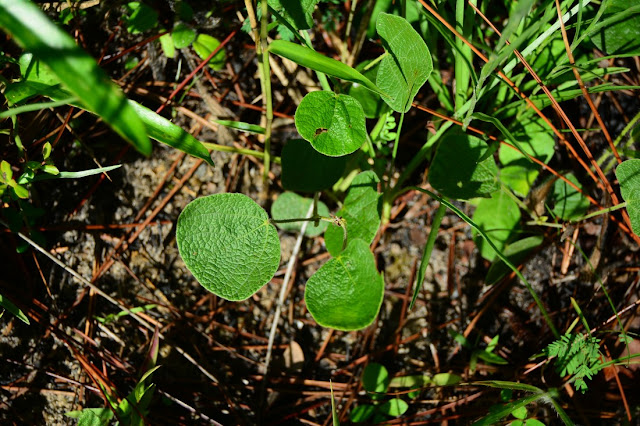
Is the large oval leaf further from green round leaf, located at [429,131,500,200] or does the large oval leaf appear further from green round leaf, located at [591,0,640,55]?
green round leaf, located at [591,0,640,55]

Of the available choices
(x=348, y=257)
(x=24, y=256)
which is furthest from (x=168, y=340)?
(x=348, y=257)

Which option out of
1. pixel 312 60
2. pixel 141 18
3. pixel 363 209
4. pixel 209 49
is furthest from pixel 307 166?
pixel 141 18

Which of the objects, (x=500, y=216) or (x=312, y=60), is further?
(x=500, y=216)

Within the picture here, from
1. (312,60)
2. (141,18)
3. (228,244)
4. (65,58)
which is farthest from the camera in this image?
(141,18)

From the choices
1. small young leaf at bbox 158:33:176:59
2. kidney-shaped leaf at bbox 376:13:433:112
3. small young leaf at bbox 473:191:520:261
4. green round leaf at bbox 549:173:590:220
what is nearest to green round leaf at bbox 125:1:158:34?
small young leaf at bbox 158:33:176:59

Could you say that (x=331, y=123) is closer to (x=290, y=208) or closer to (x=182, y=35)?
(x=290, y=208)

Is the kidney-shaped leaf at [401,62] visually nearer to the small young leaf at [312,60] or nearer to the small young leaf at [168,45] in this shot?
the small young leaf at [312,60]
